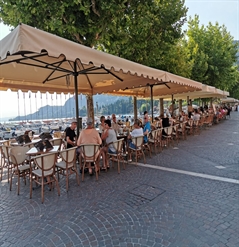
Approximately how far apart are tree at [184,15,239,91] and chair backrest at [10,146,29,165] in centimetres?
→ 1661

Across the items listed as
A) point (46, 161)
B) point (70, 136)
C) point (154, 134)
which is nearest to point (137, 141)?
point (154, 134)

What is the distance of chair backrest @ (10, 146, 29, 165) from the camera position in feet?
14.6

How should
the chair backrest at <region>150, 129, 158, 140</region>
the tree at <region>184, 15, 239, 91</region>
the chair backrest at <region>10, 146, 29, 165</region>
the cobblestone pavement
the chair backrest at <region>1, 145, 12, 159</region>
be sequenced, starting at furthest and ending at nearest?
1. the tree at <region>184, 15, 239, 91</region>
2. the chair backrest at <region>150, 129, 158, 140</region>
3. the chair backrest at <region>1, 145, 12, 159</region>
4. the chair backrest at <region>10, 146, 29, 165</region>
5. the cobblestone pavement

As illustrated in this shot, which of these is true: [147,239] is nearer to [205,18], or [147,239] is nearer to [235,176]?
[235,176]

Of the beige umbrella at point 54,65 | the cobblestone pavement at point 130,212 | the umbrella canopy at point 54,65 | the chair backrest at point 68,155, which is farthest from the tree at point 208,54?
the chair backrest at point 68,155

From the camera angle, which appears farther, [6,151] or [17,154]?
[6,151]

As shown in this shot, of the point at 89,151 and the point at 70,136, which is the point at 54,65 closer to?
the point at 70,136

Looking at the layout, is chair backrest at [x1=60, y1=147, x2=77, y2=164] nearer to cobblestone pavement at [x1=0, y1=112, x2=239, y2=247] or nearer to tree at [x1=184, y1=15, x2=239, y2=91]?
cobblestone pavement at [x1=0, y1=112, x2=239, y2=247]

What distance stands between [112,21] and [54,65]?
3.53 metres

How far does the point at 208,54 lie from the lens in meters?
19.8

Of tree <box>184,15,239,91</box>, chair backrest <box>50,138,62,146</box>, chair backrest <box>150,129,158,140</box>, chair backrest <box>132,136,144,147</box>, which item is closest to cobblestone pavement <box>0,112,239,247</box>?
chair backrest <box>132,136,144,147</box>

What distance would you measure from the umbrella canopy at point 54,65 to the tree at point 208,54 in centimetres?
1033

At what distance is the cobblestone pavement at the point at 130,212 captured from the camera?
8.62 feet

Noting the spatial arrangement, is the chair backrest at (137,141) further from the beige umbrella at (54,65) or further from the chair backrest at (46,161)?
the chair backrest at (46,161)
